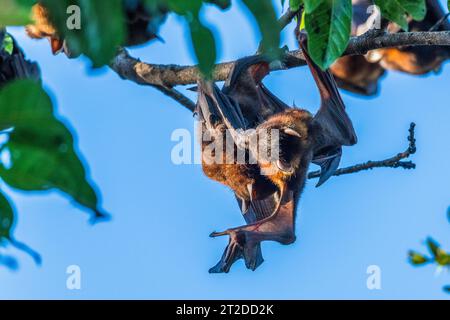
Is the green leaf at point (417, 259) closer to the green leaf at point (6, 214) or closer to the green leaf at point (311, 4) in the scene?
the green leaf at point (6, 214)

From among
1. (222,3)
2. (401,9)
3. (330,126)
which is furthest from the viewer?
(330,126)

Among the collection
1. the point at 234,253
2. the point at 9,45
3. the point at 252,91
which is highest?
the point at 9,45

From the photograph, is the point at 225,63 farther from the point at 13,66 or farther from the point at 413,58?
the point at 413,58

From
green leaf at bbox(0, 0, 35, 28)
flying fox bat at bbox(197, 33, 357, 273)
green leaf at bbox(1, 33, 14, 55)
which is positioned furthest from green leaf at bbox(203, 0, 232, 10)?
green leaf at bbox(1, 33, 14, 55)

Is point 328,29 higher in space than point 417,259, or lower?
higher

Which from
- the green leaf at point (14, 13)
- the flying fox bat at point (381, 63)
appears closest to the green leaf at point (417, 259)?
the green leaf at point (14, 13)

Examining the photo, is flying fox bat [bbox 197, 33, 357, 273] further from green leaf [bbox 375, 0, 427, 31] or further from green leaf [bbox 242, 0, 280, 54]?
green leaf [bbox 242, 0, 280, 54]

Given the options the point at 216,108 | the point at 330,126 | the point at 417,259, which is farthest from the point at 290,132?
the point at 417,259
